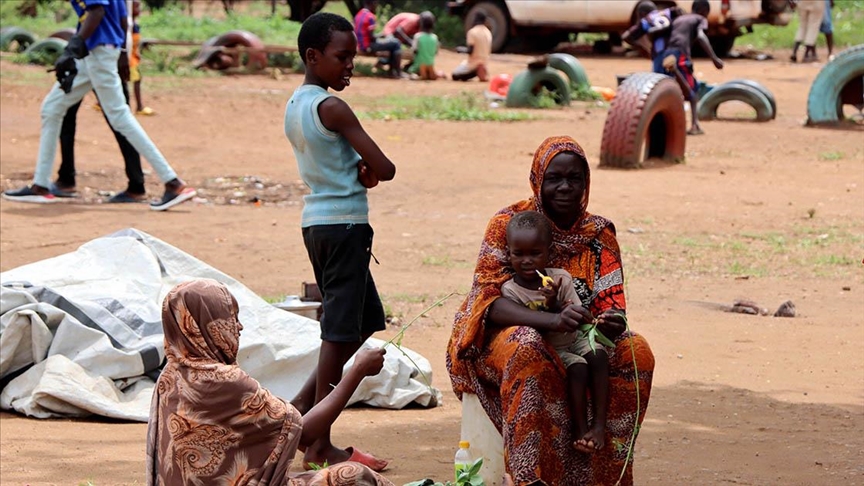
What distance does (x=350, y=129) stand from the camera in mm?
4082

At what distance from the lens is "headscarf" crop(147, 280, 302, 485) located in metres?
2.93

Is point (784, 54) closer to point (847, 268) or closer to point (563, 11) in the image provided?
point (563, 11)

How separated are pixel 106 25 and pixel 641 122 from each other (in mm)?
5259

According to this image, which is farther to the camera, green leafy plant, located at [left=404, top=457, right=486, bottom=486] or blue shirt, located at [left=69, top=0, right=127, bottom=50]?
blue shirt, located at [left=69, top=0, right=127, bottom=50]

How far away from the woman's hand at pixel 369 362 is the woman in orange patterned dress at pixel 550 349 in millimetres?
569

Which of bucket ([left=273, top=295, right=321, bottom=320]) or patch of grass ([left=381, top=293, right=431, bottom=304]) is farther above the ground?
bucket ([left=273, top=295, right=321, bottom=320])

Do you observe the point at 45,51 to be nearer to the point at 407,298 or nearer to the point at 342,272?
the point at 407,298

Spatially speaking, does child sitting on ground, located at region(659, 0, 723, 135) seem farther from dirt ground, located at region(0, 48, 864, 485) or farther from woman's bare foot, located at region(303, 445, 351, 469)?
woman's bare foot, located at region(303, 445, 351, 469)

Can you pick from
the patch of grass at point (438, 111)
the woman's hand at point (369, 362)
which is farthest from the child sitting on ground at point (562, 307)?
the patch of grass at point (438, 111)

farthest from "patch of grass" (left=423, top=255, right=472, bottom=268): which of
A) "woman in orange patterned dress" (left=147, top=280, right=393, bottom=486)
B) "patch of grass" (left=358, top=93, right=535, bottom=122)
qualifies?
"patch of grass" (left=358, top=93, right=535, bottom=122)

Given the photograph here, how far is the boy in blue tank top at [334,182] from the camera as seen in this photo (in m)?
4.11

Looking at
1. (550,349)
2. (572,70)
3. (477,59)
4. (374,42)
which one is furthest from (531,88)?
(550,349)

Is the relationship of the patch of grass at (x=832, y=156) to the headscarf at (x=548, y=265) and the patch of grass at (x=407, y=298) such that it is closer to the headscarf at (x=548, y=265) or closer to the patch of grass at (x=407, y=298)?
the patch of grass at (x=407, y=298)

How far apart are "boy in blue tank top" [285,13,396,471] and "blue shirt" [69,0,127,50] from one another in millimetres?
5363
